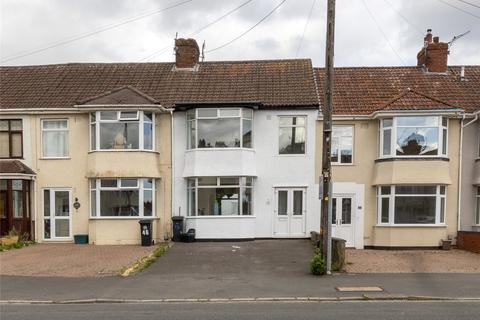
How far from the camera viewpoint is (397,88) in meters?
19.1

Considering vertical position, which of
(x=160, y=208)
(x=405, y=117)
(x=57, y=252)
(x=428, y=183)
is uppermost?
(x=405, y=117)

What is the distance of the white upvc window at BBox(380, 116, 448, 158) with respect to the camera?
55.0 ft

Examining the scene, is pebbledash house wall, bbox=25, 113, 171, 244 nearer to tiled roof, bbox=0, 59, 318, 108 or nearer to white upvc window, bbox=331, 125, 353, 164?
tiled roof, bbox=0, 59, 318, 108

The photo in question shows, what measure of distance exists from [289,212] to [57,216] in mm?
10066

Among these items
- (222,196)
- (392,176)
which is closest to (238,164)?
(222,196)

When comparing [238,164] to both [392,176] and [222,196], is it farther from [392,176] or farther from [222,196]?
[392,176]

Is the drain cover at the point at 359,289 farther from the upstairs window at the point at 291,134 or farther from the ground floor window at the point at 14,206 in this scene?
the ground floor window at the point at 14,206

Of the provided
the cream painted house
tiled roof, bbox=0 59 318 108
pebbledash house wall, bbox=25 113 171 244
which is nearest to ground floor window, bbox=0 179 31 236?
pebbledash house wall, bbox=25 113 171 244

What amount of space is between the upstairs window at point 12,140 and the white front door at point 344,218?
45.5ft

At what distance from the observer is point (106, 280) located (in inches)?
427

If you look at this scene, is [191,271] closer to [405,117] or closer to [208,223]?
[208,223]

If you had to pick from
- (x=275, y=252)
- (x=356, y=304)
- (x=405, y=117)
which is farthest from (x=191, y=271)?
(x=405, y=117)

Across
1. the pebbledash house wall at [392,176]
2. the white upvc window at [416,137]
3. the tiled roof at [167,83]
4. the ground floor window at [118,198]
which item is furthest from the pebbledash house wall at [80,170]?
the white upvc window at [416,137]

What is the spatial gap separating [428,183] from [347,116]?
4.19m
